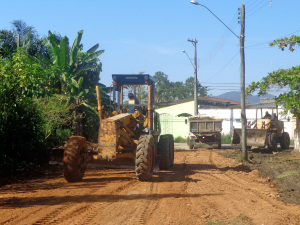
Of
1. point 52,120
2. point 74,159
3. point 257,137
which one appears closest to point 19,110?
point 52,120

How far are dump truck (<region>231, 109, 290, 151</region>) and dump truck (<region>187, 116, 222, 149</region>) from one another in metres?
2.71

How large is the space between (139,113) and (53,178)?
332 cm

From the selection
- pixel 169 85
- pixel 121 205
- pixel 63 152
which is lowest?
pixel 121 205

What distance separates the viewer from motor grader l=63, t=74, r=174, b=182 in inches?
438

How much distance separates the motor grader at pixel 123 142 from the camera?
36.5ft

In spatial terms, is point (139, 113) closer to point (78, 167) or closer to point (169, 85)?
point (78, 167)

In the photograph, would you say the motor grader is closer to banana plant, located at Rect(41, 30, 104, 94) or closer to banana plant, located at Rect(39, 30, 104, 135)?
banana plant, located at Rect(39, 30, 104, 135)

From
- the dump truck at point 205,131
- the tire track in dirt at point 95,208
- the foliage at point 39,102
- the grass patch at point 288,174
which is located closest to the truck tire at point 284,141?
the dump truck at point 205,131

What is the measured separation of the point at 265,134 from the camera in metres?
23.2

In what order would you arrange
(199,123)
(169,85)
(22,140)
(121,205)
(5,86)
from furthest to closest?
(169,85), (199,123), (22,140), (5,86), (121,205)

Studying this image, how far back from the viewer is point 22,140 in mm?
13734

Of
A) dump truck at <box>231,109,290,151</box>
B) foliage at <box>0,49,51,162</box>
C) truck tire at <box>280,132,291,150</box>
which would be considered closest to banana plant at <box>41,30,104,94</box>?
foliage at <box>0,49,51,162</box>

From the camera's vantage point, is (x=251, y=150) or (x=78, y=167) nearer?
(x=78, y=167)

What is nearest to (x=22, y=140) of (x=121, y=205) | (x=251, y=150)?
(x=121, y=205)
